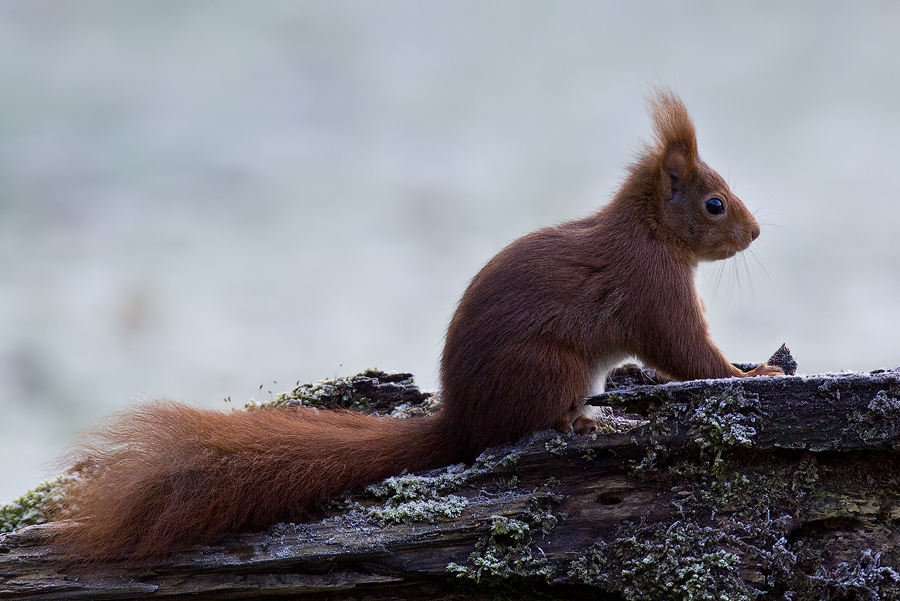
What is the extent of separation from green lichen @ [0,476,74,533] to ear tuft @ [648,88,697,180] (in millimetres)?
2248

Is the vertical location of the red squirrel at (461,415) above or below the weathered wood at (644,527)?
above

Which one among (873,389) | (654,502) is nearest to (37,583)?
(654,502)

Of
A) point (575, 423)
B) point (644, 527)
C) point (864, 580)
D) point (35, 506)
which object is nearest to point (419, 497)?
point (575, 423)

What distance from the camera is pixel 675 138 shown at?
260cm

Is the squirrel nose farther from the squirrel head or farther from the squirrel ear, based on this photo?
the squirrel ear

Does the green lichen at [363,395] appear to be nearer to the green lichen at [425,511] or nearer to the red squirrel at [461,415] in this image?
the red squirrel at [461,415]

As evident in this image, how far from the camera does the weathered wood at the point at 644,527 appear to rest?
1.77 metres

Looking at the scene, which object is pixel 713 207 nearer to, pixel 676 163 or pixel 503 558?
pixel 676 163

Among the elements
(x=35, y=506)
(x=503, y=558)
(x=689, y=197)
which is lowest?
(x=503, y=558)

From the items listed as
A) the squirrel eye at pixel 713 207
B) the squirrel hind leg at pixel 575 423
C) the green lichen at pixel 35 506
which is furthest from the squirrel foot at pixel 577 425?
the green lichen at pixel 35 506

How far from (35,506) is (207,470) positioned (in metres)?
0.80

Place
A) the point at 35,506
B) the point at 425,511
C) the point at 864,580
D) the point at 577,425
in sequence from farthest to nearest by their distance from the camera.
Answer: the point at 35,506
the point at 577,425
the point at 425,511
the point at 864,580

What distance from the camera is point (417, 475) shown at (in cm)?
216

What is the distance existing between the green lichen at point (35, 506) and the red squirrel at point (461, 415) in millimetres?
206
